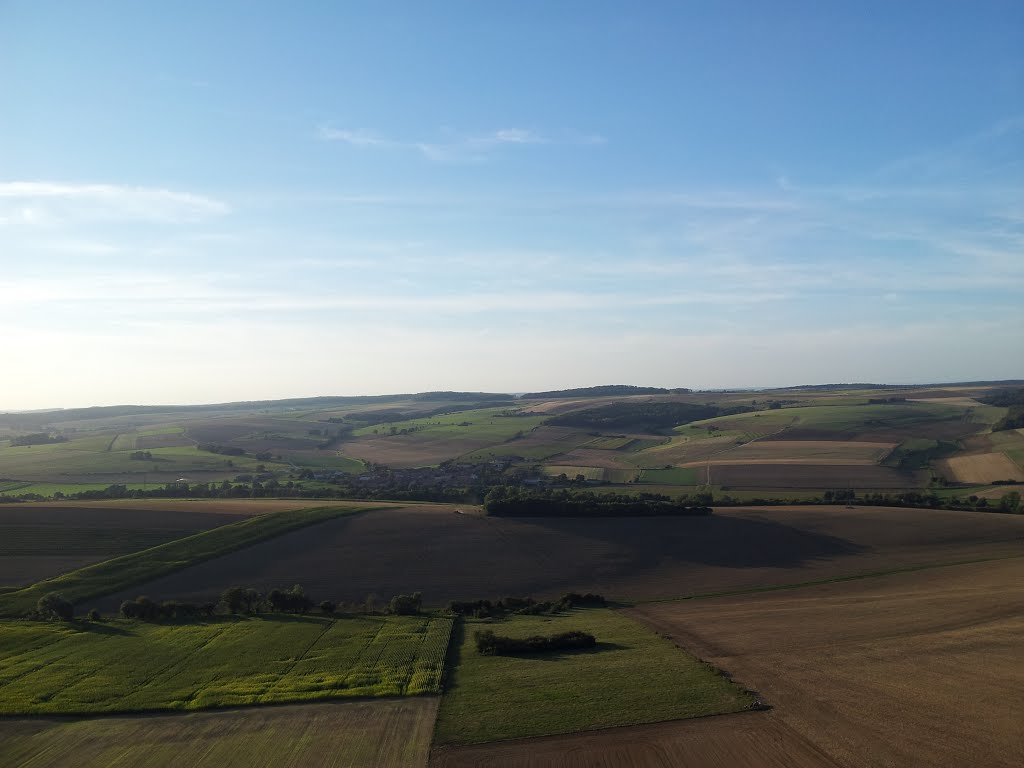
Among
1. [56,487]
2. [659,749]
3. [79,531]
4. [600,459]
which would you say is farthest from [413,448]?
[659,749]

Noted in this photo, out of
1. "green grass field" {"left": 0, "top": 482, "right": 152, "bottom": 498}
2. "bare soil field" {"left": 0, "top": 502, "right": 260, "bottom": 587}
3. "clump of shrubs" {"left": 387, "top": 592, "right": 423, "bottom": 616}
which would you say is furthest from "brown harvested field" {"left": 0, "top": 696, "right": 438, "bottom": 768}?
"green grass field" {"left": 0, "top": 482, "right": 152, "bottom": 498}

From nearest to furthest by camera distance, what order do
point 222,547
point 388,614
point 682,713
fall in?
point 682,713 < point 388,614 < point 222,547

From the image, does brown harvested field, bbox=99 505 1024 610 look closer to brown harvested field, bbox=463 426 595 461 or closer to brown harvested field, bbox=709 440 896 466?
brown harvested field, bbox=709 440 896 466

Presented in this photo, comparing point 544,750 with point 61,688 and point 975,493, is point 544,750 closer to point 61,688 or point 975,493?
point 61,688

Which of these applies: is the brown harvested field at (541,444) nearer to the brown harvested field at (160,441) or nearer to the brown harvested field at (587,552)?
the brown harvested field at (587,552)

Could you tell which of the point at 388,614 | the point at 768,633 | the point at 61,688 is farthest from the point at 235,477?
the point at 768,633

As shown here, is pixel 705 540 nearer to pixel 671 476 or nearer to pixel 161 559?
pixel 671 476

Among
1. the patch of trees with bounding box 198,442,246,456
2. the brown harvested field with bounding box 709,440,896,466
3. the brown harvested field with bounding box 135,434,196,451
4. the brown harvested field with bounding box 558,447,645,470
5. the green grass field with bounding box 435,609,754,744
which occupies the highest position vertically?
the brown harvested field with bounding box 135,434,196,451
